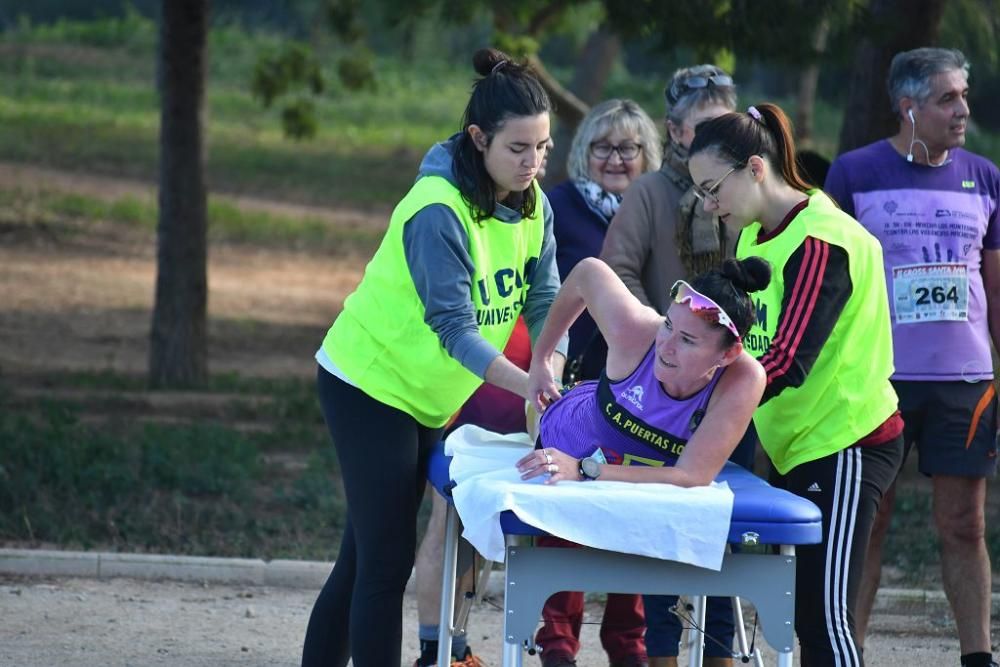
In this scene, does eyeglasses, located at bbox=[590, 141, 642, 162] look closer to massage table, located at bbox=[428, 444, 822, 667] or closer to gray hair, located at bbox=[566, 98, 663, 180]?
gray hair, located at bbox=[566, 98, 663, 180]

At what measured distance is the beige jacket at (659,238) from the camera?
15.4 ft

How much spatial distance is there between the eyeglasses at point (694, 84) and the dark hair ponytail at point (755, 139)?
38.6 inches

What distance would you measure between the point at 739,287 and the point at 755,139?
0.39 metres

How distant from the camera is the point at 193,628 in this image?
18.1 feet

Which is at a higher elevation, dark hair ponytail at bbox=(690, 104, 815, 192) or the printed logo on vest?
dark hair ponytail at bbox=(690, 104, 815, 192)

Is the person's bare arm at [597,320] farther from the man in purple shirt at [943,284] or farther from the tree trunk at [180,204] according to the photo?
the tree trunk at [180,204]

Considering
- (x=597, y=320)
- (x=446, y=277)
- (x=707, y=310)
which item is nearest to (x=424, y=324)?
(x=446, y=277)

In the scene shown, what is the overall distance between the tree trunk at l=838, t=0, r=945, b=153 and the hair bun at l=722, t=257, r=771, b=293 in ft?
14.1

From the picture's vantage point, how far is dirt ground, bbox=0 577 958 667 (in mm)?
5191

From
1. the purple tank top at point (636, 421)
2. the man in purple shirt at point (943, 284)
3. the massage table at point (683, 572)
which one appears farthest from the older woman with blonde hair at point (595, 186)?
the massage table at point (683, 572)

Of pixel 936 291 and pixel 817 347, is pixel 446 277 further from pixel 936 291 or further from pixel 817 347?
pixel 936 291

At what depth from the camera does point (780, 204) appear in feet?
12.2

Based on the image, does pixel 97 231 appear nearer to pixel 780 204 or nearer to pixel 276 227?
pixel 276 227

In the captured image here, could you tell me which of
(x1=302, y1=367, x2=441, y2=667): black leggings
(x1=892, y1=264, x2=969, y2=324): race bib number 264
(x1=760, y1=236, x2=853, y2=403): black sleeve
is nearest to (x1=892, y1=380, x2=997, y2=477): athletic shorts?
(x1=892, y1=264, x2=969, y2=324): race bib number 264
